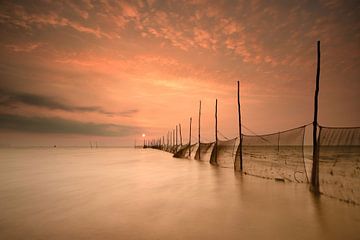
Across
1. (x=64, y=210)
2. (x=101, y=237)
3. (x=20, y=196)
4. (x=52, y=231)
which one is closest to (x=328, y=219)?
(x=101, y=237)

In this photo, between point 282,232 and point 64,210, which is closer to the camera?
point 282,232

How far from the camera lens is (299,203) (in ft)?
24.5

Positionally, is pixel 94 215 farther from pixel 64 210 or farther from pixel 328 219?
pixel 328 219

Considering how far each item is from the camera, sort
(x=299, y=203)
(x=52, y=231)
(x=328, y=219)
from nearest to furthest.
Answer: (x=52, y=231) → (x=328, y=219) → (x=299, y=203)

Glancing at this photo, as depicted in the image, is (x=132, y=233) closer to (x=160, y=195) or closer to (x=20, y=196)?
(x=160, y=195)

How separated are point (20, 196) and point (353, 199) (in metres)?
10.8

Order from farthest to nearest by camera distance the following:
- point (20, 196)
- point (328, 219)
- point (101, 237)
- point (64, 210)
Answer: point (20, 196) < point (64, 210) < point (328, 219) < point (101, 237)

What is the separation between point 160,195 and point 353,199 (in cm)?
609

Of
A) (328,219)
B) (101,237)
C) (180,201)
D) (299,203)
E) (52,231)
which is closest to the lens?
(101,237)

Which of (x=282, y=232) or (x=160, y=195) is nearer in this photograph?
(x=282, y=232)

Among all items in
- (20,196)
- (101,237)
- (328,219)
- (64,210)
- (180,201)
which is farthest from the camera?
(20,196)

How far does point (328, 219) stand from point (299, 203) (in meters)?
1.64

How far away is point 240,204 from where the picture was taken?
295 inches

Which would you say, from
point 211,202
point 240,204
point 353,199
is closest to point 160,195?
point 211,202
